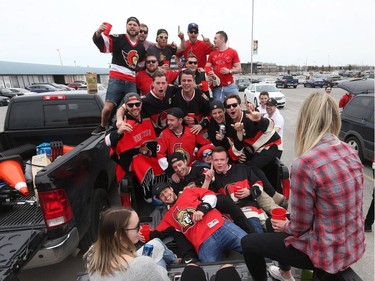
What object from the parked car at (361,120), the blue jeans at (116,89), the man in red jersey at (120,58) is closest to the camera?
the man in red jersey at (120,58)

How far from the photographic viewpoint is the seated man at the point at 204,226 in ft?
9.02

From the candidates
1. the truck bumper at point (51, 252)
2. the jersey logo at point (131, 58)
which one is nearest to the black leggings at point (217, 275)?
the truck bumper at point (51, 252)

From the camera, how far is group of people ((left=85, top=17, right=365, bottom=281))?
5.49 ft

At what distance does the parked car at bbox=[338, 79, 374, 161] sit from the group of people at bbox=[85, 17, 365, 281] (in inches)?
93.9

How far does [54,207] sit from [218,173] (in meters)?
1.96

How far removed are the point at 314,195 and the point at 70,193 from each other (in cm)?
231

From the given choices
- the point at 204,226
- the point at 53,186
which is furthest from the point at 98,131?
the point at 204,226

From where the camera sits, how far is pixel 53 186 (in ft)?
8.43

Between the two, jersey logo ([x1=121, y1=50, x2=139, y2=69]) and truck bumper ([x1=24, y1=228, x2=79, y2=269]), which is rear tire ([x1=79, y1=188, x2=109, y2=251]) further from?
jersey logo ([x1=121, y1=50, x2=139, y2=69])

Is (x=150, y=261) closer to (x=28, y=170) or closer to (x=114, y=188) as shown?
(x=28, y=170)

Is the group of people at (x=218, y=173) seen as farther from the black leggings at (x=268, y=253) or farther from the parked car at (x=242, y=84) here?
the parked car at (x=242, y=84)

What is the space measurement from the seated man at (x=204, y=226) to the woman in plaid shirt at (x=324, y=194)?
920 mm

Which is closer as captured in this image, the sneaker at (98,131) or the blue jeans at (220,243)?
the blue jeans at (220,243)

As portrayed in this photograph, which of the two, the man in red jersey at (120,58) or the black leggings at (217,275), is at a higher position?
the man in red jersey at (120,58)
